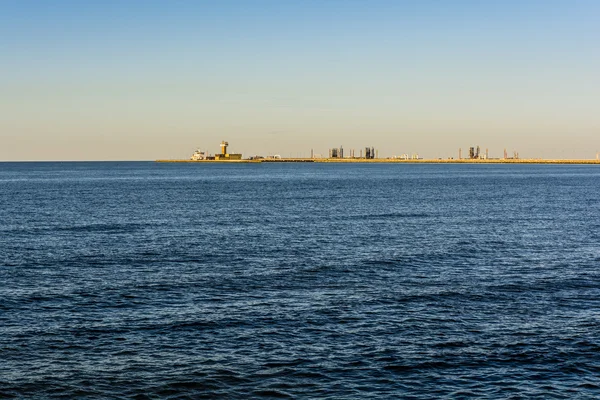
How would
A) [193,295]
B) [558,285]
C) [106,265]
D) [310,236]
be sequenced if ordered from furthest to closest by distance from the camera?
[310,236] < [106,265] < [558,285] < [193,295]

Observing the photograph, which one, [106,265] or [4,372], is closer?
[4,372]

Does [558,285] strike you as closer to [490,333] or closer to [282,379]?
[490,333]

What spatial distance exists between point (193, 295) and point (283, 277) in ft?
23.5

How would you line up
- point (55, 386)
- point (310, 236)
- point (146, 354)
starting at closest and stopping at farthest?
point (55, 386) → point (146, 354) → point (310, 236)

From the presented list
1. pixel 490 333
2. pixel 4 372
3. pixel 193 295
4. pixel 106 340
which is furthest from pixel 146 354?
pixel 490 333

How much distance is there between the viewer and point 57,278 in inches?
1647

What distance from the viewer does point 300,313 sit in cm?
3347

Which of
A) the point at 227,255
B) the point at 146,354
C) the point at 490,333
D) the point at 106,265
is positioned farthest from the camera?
the point at 227,255

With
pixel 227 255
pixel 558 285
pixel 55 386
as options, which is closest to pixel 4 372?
pixel 55 386

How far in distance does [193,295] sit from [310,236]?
27.0 meters

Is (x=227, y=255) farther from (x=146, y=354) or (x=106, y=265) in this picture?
(x=146, y=354)

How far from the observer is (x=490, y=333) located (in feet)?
99.8

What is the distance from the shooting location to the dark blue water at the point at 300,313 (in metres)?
24.9

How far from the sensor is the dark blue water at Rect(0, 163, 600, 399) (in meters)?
24.9
